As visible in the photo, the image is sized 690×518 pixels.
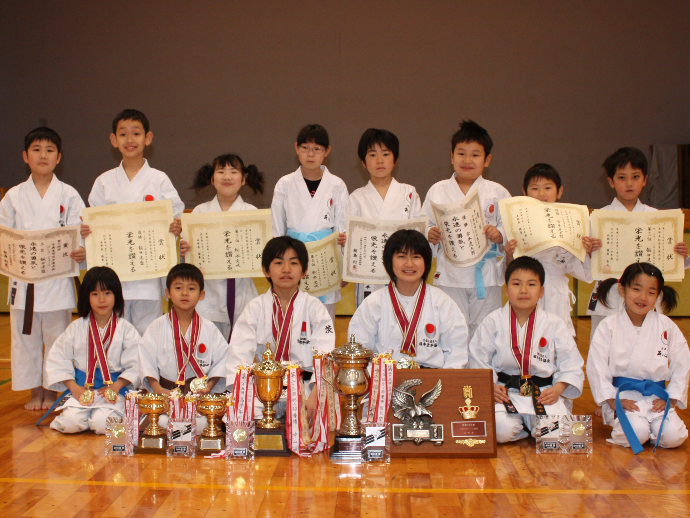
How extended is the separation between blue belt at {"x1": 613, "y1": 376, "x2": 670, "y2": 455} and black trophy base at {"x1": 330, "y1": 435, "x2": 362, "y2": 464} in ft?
4.87

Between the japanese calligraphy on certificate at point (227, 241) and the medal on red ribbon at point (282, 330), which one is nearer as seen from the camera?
the medal on red ribbon at point (282, 330)

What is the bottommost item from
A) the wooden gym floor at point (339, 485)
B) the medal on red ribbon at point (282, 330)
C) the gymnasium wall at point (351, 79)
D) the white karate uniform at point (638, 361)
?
the wooden gym floor at point (339, 485)

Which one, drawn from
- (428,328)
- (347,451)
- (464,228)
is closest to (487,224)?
(464,228)

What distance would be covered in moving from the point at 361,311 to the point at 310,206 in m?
1.06

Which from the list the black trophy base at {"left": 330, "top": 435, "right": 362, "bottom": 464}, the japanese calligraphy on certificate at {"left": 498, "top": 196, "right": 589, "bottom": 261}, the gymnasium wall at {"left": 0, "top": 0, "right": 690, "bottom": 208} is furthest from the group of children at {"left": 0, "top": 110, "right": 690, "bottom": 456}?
the gymnasium wall at {"left": 0, "top": 0, "right": 690, "bottom": 208}

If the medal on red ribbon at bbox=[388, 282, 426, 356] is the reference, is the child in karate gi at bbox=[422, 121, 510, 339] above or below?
above

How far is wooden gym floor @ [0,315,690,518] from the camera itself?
2.78m

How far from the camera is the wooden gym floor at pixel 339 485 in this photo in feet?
9.12

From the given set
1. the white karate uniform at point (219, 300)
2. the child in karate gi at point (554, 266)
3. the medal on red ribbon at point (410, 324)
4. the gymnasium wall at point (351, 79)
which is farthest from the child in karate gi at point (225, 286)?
the gymnasium wall at point (351, 79)

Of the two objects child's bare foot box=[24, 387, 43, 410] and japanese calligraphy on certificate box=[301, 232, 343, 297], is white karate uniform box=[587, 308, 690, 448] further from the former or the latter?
child's bare foot box=[24, 387, 43, 410]

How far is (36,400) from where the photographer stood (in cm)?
461

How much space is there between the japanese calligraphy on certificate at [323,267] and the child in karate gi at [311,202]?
13 cm

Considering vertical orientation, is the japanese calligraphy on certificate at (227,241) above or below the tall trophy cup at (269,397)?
above

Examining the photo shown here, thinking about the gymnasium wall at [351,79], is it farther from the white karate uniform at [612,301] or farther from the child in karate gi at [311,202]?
the white karate uniform at [612,301]
